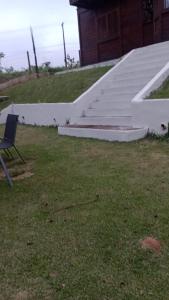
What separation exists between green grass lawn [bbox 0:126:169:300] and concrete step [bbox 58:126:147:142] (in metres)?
1.15

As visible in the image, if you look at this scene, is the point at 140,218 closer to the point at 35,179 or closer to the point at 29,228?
the point at 29,228

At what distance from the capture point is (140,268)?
2.63m

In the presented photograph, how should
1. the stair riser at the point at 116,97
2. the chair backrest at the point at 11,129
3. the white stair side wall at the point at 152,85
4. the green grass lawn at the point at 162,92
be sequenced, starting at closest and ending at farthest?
the chair backrest at the point at 11,129 < the green grass lawn at the point at 162,92 < the white stair side wall at the point at 152,85 < the stair riser at the point at 116,97

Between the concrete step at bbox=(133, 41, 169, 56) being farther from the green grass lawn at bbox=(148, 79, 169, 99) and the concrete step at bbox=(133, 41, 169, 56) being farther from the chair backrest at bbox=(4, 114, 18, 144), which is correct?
the chair backrest at bbox=(4, 114, 18, 144)

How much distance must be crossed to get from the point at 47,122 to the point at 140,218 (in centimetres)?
804

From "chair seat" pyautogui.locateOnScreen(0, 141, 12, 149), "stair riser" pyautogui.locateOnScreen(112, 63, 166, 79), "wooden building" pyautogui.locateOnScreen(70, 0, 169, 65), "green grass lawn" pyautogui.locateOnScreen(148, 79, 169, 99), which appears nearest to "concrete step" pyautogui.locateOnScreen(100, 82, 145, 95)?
"stair riser" pyautogui.locateOnScreen(112, 63, 166, 79)

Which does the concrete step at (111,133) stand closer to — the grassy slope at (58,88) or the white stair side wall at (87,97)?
the white stair side wall at (87,97)

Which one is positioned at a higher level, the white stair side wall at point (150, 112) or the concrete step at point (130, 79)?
the concrete step at point (130, 79)

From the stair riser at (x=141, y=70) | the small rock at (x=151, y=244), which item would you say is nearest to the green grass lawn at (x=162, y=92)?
the stair riser at (x=141, y=70)

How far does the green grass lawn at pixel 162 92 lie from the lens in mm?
7533

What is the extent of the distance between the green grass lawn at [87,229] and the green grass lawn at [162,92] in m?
1.99

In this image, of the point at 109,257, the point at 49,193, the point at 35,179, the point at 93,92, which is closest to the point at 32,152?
the point at 35,179

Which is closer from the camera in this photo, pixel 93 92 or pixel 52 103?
pixel 93 92

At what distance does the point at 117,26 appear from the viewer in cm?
1441
